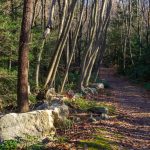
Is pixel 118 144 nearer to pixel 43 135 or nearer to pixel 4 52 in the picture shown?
pixel 43 135

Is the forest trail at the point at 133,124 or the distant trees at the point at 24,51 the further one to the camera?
the distant trees at the point at 24,51

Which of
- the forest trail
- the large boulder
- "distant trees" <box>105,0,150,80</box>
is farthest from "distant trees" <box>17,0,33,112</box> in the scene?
"distant trees" <box>105,0,150,80</box>

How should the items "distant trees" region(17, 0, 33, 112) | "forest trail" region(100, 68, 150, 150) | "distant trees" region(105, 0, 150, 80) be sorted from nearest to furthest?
"forest trail" region(100, 68, 150, 150) < "distant trees" region(17, 0, 33, 112) < "distant trees" region(105, 0, 150, 80)

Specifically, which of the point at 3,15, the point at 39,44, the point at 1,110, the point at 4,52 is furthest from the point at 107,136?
the point at 39,44

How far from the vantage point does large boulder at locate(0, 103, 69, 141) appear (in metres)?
9.23

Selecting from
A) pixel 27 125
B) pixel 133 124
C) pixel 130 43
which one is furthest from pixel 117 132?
pixel 130 43

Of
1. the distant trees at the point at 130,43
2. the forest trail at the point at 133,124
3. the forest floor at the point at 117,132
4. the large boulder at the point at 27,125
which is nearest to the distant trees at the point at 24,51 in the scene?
the large boulder at the point at 27,125

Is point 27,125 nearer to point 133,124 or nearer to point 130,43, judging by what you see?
point 133,124

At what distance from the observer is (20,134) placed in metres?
9.29

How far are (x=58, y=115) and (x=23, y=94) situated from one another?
1.30 metres

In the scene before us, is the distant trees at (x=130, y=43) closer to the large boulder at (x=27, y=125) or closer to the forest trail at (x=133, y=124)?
the forest trail at (x=133, y=124)

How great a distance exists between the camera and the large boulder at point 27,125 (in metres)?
9.23

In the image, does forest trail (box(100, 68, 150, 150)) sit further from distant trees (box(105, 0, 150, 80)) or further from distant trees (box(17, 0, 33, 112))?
distant trees (box(105, 0, 150, 80))

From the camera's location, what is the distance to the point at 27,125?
9531 mm
